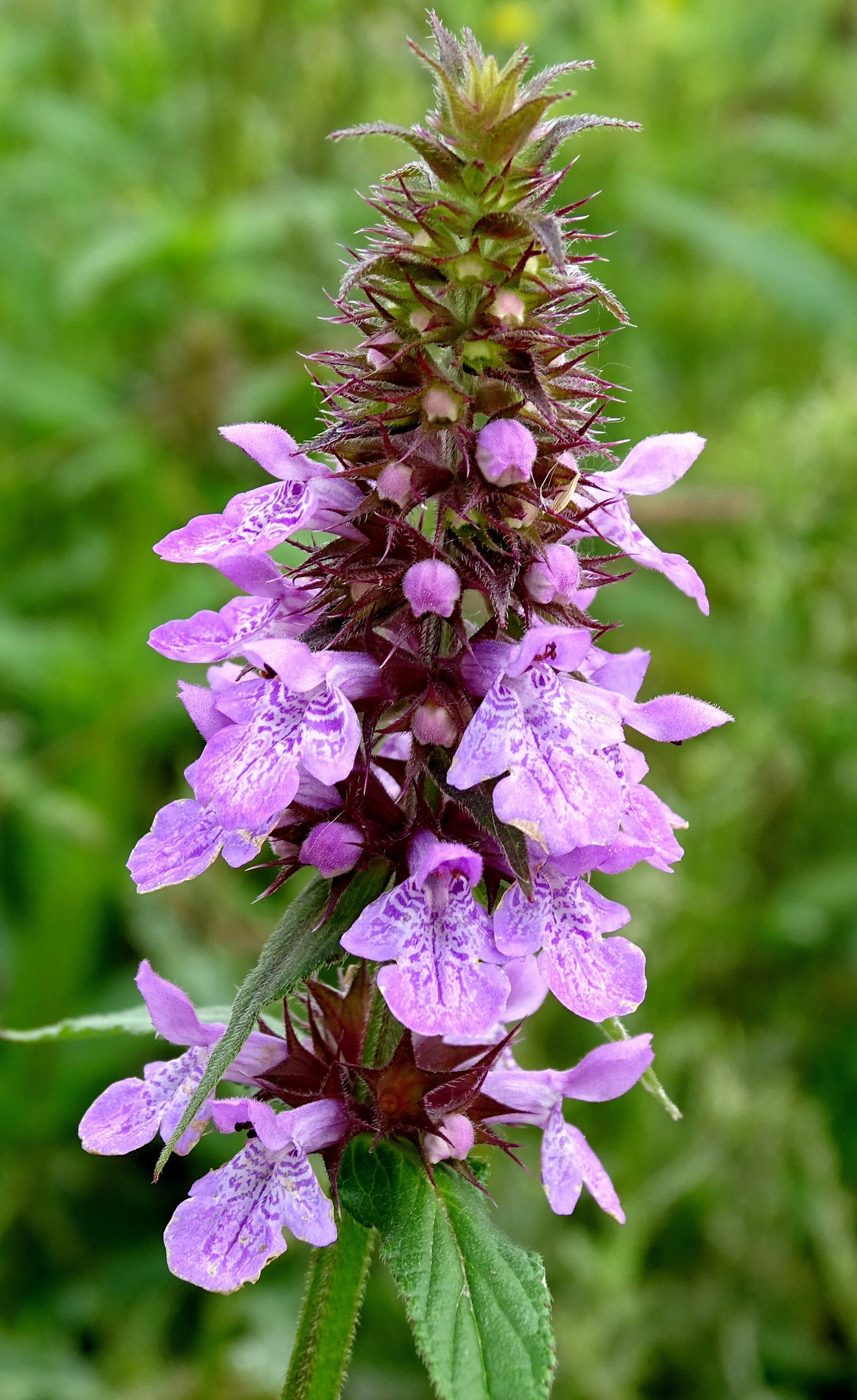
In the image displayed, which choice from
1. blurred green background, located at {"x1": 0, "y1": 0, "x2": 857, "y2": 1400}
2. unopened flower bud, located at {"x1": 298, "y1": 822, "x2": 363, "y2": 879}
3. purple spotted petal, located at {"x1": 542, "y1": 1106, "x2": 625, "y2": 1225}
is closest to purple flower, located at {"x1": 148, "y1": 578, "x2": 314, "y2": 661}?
unopened flower bud, located at {"x1": 298, "y1": 822, "x2": 363, "y2": 879}

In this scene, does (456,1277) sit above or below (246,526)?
below

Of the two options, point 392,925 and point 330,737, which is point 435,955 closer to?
point 392,925

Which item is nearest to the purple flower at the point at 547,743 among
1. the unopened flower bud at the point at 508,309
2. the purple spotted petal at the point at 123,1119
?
the unopened flower bud at the point at 508,309

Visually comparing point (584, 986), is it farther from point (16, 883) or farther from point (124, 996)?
point (16, 883)

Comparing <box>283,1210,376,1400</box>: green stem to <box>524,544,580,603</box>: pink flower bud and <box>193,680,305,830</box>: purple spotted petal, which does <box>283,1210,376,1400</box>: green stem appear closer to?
<box>193,680,305,830</box>: purple spotted petal

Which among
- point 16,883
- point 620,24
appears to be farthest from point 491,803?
point 620,24

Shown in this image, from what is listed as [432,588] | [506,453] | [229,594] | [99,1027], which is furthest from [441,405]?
[229,594]

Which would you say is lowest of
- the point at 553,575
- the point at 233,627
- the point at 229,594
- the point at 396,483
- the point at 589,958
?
the point at 229,594

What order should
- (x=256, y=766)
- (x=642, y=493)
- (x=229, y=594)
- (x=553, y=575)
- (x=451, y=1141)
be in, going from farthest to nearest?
(x=229, y=594)
(x=642, y=493)
(x=451, y=1141)
(x=553, y=575)
(x=256, y=766)
